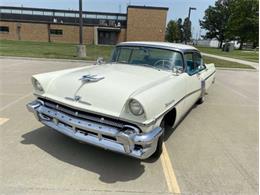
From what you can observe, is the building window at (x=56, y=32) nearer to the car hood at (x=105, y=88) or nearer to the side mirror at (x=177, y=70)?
the car hood at (x=105, y=88)

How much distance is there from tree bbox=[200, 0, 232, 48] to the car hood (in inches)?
2597

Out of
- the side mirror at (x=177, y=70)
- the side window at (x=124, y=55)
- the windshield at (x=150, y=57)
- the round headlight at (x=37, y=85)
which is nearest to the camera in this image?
the round headlight at (x=37, y=85)

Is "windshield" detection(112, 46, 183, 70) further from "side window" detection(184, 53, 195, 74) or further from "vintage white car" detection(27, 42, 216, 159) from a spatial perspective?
"side window" detection(184, 53, 195, 74)

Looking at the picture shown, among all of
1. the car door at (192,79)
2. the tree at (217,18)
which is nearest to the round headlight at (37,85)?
the car door at (192,79)

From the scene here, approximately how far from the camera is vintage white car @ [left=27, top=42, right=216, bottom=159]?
2.85 meters

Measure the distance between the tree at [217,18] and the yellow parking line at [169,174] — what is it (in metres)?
66.2

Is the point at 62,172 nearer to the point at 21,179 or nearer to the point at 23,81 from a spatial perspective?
the point at 21,179

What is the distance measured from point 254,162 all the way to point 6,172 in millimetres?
3385

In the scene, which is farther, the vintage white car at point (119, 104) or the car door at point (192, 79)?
the car door at point (192, 79)

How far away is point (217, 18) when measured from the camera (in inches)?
2594

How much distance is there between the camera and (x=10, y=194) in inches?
102

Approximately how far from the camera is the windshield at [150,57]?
4270 mm

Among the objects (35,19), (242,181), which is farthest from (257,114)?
(35,19)

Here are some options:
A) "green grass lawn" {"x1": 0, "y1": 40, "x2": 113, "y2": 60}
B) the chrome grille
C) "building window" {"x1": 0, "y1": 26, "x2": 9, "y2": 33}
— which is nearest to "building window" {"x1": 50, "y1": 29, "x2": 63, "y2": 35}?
"building window" {"x1": 0, "y1": 26, "x2": 9, "y2": 33}
